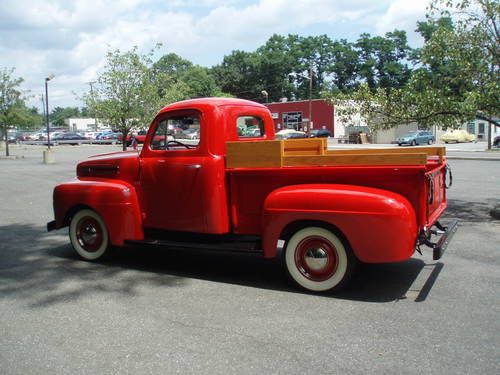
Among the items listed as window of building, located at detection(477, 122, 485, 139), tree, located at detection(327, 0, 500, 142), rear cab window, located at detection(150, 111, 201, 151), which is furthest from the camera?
window of building, located at detection(477, 122, 485, 139)

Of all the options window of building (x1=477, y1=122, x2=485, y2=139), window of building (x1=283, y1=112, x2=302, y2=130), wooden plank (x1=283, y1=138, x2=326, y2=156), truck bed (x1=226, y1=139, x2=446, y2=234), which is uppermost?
window of building (x1=283, y1=112, x2=302, y2=130)

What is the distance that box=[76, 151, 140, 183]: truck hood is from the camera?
6254 mm

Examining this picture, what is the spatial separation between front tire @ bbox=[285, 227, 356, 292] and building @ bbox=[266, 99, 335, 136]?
188 feet

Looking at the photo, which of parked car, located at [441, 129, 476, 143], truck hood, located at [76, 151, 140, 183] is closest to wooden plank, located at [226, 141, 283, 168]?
truck hood, located at [76, 151, 140, 183]

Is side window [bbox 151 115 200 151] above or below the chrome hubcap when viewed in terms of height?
above

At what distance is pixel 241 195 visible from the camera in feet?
18.2

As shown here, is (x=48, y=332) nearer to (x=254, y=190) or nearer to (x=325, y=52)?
(x=254, y=190)

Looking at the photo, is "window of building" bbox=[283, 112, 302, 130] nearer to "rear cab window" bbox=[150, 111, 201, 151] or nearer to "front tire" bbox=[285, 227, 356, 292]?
"rear cab window" bbox=[150, 111, 201, 151]

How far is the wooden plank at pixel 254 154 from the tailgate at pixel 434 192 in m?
1.43

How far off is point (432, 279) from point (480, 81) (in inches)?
201

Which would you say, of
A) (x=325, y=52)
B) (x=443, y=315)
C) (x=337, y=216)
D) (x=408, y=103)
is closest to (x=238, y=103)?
(x=337, y=216)

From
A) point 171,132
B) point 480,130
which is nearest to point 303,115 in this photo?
point 480,130

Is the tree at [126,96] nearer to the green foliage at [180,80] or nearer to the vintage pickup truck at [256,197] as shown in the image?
the green foliage at [180,80]

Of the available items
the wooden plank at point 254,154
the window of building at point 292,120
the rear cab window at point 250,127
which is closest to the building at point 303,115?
the window of building at point 292,120
